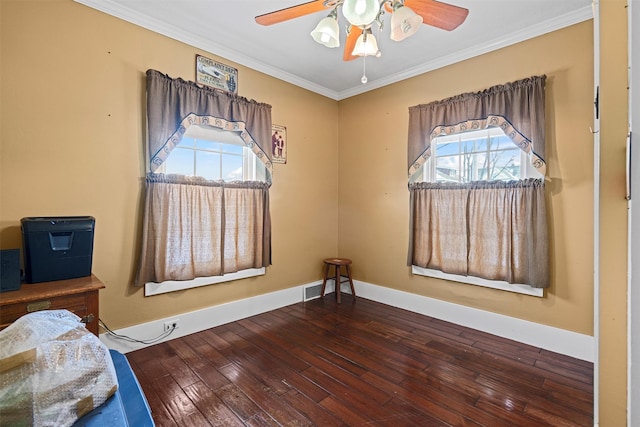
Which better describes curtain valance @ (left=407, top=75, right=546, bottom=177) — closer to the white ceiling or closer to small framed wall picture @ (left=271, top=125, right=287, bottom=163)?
the white ceiling

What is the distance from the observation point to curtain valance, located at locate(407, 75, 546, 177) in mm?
2412

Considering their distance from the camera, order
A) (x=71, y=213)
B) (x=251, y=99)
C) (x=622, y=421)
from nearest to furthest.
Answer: (x=622, y=421)
(x=71, y=213)
(x=251, y=99)

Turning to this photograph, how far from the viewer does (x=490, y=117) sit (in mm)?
2652

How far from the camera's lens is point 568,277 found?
2.35 metres

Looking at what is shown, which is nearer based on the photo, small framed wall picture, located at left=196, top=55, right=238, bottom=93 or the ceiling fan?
the ceiling fan

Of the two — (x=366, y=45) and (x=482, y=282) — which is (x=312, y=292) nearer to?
Result: (x=482, y=282)

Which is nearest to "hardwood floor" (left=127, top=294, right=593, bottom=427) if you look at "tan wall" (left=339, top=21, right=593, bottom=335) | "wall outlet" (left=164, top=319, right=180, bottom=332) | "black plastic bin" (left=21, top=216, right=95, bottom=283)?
"wall outlet" (left=164, top=319, right=180, bottom=332)

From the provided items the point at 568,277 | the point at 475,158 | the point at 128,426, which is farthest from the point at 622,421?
the point at 475,158

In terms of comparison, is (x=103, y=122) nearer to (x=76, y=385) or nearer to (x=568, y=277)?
(x=76, y=385)

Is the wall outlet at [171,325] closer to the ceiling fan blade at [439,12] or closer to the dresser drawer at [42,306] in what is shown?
the dresser drawer at [42,306]

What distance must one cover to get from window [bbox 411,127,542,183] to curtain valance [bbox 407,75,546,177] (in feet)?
0.33

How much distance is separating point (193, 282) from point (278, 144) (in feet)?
5.69

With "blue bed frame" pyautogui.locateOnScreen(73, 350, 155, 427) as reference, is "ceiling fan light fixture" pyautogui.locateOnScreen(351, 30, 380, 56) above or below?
above

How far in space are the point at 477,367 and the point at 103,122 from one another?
132 inches
